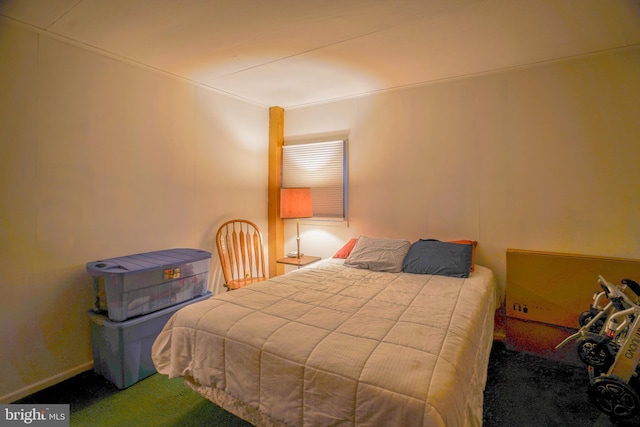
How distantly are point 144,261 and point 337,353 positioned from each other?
1803mm

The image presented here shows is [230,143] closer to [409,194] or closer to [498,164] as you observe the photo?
[409,194]

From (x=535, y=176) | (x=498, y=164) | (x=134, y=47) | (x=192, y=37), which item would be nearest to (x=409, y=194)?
(x=498, y=164)

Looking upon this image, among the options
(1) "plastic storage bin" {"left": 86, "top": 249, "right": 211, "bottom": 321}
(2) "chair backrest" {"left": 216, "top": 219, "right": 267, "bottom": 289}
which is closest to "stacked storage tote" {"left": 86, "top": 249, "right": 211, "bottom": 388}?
(1) "plastic storage bin" {"left": 86, "top": 249, "right": 211, "bottom": 321}

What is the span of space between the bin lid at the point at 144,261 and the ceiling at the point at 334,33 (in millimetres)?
1641

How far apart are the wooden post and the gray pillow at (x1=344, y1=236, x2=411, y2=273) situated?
1.27 m

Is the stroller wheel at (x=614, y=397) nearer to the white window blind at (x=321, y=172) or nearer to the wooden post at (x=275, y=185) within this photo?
the white window blind at (x=321, y=172)

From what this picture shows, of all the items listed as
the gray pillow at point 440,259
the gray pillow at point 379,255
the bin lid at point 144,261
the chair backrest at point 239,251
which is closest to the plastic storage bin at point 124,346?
the bin lid at point 144,261

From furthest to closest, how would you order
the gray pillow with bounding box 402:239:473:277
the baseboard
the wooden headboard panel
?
1. the gray pillow with bounding box 402:239:473:277
2. the wooden headboard panel
3. the baseboard

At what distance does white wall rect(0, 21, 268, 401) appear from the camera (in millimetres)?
2031

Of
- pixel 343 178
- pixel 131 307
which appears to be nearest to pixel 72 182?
pixel 131 307

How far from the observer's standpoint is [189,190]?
3125 mm

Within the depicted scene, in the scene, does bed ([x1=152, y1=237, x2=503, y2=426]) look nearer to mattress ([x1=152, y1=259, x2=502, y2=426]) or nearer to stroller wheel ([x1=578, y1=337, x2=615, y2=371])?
mattress ([x1=152, y1=259, x2=502, y2=426])

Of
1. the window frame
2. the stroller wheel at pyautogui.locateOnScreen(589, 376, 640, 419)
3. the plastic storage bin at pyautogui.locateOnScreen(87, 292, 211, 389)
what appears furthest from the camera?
the window frame

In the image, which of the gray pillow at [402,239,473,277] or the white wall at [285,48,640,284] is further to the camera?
the gray pillow at [402,239,473,277]
